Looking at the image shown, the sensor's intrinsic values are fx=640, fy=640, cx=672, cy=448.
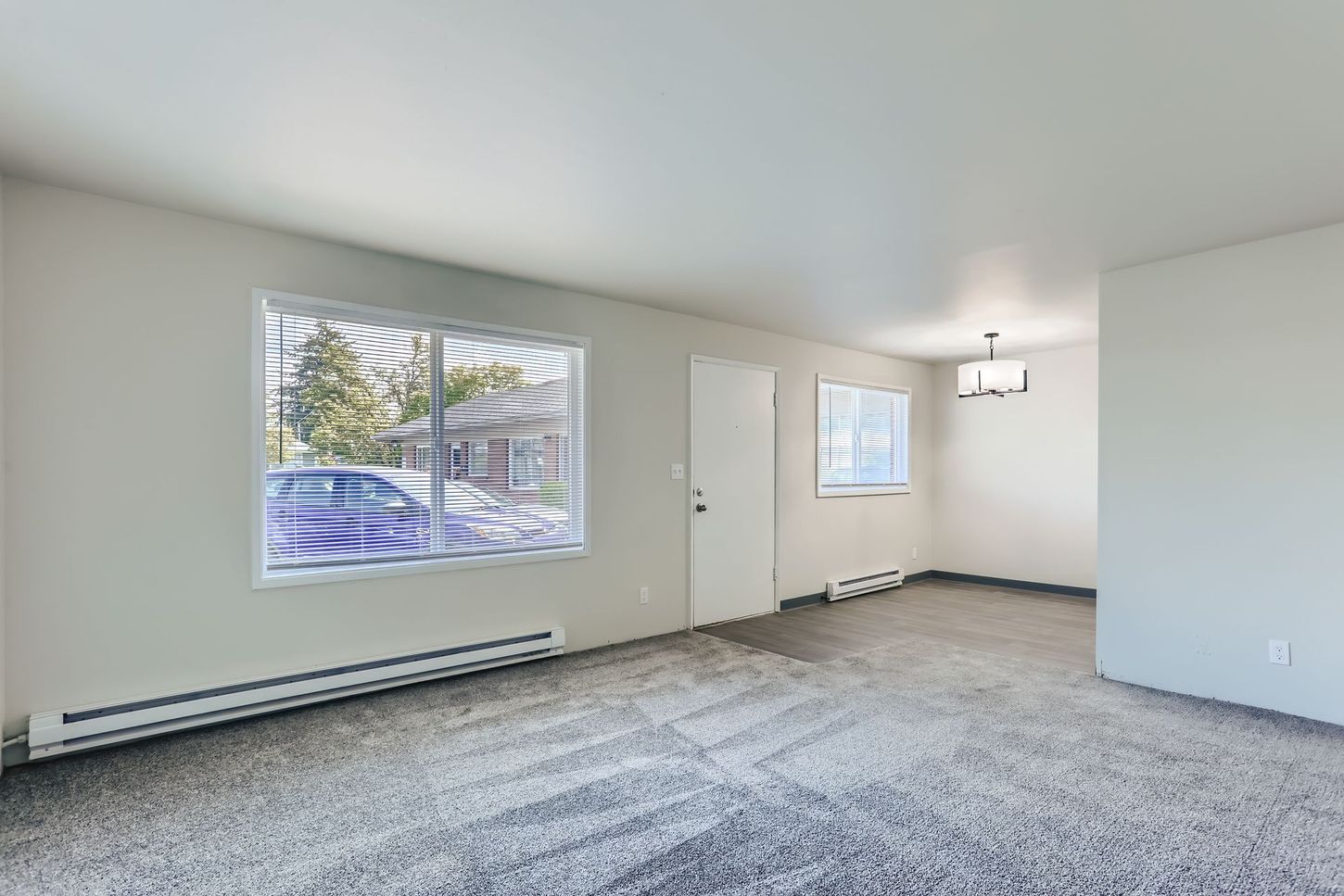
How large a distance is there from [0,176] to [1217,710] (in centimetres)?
608

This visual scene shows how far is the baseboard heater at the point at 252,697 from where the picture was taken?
8.75ft

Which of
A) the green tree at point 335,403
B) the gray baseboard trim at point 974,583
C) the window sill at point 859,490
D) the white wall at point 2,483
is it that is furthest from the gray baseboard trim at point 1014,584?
the white wall at point 2,483

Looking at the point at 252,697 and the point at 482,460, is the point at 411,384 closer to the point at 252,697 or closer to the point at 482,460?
the point at 482,460

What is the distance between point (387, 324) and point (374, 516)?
3.53ft

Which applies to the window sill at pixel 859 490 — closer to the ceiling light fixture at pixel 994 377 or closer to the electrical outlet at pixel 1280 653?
the ceiling light fixture at pixel 994 377

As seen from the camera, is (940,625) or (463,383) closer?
(463,383)

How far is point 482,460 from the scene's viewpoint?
3938 millimetres

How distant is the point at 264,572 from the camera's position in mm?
3172

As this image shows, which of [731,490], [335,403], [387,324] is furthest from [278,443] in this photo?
[731,490]

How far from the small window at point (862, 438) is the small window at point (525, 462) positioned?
9.61 ft

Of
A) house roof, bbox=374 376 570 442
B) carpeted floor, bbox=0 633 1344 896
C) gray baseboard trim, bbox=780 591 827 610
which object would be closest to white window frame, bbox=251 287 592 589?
house roof, bbox=374 376 570 442

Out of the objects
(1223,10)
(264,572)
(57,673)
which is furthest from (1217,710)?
(57,673)

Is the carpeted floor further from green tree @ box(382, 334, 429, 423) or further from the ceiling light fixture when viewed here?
the ceiling light fixture

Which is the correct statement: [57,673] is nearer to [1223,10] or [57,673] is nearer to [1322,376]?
[1223,10]
